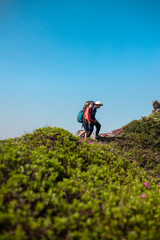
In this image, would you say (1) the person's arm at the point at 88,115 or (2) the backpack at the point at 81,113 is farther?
(2) the backpack at the point at 81,113

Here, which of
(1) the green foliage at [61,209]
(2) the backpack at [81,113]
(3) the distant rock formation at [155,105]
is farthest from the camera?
(3) the distant rock formation at [155,105]

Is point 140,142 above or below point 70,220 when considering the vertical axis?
above

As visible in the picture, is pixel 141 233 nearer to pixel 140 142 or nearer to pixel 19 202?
pixel 19 202

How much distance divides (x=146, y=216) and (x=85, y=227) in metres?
1.17

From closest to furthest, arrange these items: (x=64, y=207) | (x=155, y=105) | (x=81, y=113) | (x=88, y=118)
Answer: (x=64, y=207), (x=88, y=118), (x=81, y=113), (x=155, y=105)

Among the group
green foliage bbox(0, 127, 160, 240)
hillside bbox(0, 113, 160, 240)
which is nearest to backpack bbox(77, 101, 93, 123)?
hillside bbox(0, 113, 160, 240)

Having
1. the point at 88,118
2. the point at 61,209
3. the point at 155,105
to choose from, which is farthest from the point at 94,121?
the point at 155,105

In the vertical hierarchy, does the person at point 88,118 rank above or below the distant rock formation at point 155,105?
below

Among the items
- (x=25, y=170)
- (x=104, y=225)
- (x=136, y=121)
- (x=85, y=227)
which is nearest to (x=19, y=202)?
(x=25, y=170)

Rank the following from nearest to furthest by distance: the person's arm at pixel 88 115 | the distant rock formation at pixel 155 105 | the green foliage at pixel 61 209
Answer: the green foliage at pixel 61 209, the person's arm at pixel 88 115, the distant rock formation at pixel 155 105

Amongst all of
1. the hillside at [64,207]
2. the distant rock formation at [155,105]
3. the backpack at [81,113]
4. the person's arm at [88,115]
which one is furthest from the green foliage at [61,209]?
the distant rock formation at [155,105]

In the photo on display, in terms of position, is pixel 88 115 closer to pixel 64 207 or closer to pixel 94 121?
pixel 94 121

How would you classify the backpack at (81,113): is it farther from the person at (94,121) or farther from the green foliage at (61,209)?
the green foliage at (61,209)

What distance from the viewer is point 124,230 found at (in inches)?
108
